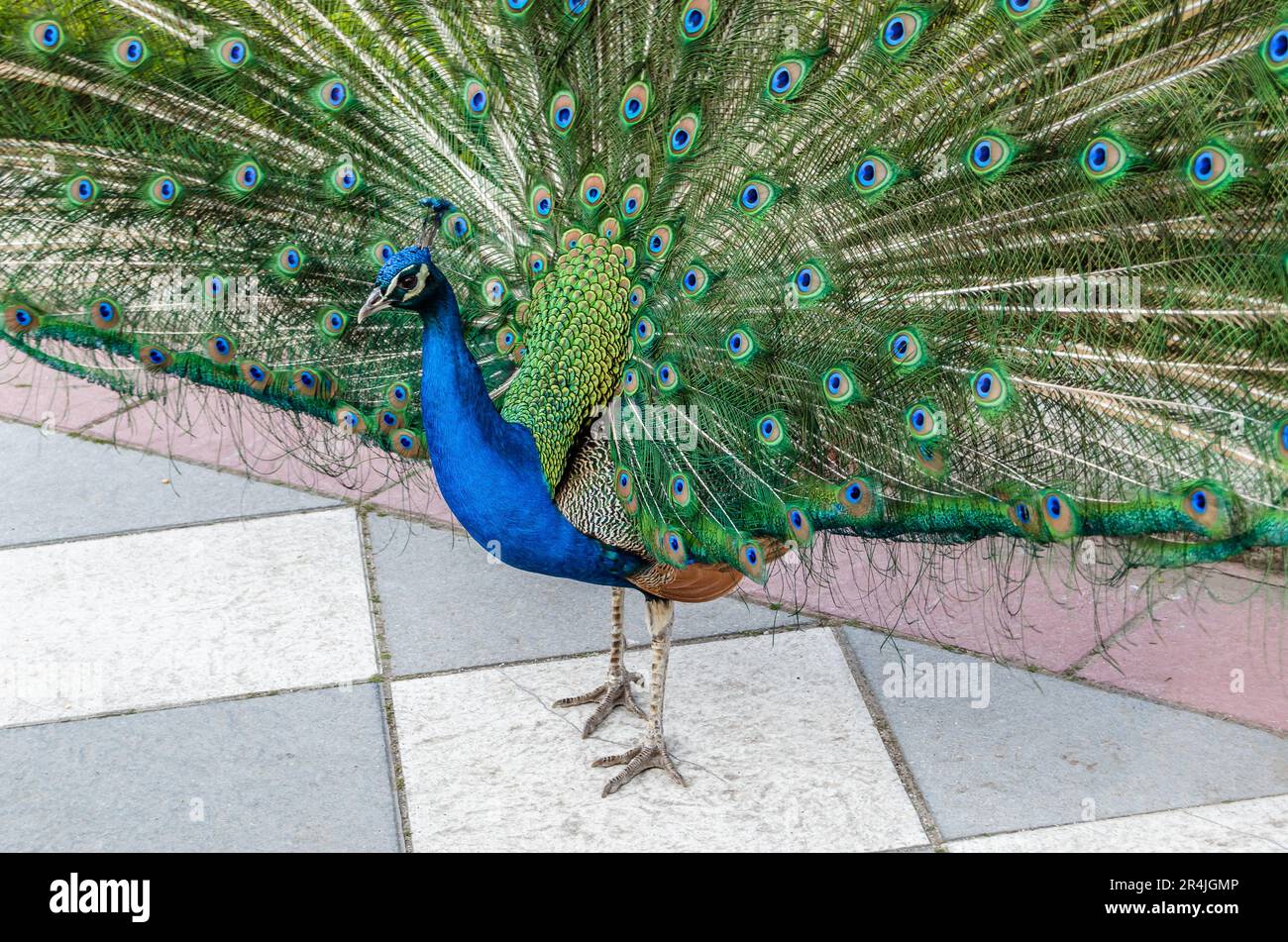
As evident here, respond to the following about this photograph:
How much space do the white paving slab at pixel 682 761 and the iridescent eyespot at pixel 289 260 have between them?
1.49 meters

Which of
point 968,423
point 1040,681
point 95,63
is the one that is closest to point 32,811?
point 95,63

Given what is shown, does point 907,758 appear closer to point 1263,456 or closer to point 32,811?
point 1263,456

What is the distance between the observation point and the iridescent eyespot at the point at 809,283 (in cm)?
360

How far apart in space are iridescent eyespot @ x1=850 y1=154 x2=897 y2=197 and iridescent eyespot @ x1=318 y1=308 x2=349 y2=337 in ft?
5.46

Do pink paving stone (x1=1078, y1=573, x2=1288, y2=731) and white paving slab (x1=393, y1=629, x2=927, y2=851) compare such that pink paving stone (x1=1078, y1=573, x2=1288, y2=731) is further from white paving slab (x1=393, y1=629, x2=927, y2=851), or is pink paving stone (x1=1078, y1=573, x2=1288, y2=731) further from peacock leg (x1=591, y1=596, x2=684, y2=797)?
peacock leg (x1=591, y1=596, x2=684, y2=797)

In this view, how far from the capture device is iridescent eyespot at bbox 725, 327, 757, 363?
12.0 feet

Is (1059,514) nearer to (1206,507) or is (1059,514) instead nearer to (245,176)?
(1206,507)

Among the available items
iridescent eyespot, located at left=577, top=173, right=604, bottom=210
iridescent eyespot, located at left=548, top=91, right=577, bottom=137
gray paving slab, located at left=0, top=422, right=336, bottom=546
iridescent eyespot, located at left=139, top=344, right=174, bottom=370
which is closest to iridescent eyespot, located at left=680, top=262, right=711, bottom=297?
iridescent eyespot, located at left=577, top=173, right=604, bottom=210

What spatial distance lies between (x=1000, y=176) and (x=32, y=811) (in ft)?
10.9

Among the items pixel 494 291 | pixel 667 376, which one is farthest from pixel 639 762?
pixel 494 291

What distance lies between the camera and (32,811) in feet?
13.5

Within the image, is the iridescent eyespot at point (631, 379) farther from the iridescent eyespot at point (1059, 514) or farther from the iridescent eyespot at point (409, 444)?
the iridescent eyespot at point (1059, 514)

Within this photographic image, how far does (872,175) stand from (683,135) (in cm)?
54

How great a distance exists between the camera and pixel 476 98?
411 cm
